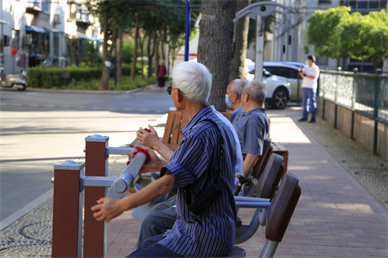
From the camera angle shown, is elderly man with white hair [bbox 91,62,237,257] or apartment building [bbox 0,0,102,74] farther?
apartment building [bbox 0,0,102,74]

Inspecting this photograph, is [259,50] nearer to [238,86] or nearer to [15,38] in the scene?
[238,86]

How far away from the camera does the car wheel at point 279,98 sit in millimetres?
24766

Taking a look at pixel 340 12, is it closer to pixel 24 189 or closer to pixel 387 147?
pixel 387 147

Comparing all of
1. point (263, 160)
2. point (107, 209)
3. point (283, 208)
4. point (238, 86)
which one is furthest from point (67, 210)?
point (238, 86)

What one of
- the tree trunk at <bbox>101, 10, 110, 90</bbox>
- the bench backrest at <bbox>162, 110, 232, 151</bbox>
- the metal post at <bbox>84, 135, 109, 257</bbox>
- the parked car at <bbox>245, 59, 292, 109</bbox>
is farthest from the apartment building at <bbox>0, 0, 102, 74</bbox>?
the metal post at <bbox>84, 135, 109, 257</bbox>

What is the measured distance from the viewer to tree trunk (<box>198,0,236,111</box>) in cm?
903

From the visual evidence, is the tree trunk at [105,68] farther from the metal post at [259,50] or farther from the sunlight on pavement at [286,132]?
the metal post at [259,50]

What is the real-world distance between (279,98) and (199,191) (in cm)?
2207

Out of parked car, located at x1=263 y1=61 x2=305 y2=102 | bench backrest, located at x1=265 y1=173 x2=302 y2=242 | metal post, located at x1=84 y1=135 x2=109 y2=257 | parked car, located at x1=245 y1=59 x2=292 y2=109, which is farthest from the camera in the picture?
parked car, located at x1=263 y1=61 x2=305 y2=102

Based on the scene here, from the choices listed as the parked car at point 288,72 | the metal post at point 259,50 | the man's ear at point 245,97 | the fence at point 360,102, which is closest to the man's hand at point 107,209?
the man's ear at point 245,97

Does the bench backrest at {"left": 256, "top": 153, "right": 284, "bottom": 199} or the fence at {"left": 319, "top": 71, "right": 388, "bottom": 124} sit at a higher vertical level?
the fence at {"left": 319, "top": 71, "right": 388, "bottom": 124}

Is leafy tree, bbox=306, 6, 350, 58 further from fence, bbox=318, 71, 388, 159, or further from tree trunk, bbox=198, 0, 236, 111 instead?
tree trunk, bbox=198, 0, 236, 111

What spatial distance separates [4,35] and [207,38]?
115ft

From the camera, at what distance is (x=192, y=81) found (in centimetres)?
322
